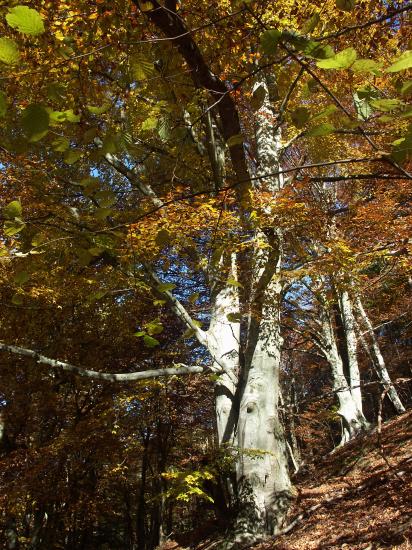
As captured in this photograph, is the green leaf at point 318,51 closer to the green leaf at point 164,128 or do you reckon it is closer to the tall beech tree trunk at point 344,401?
the green leaf at point 164,128

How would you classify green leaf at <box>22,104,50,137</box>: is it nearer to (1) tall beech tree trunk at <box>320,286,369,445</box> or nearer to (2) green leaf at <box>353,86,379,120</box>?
(2) green leaf at <box>353,86,379,120</box>

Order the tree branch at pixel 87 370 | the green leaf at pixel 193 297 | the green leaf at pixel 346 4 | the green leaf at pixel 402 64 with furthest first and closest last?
the tree branch at pixel 87 370 < the green leaf at pixel 193 297 < the green leaf at pixel 346 4 < the green leaf at pixel 402 64

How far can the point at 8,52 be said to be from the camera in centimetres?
91

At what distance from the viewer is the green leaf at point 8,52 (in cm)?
90

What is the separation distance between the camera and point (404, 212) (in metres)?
10.4

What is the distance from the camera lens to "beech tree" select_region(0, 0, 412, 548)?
4.32 ft

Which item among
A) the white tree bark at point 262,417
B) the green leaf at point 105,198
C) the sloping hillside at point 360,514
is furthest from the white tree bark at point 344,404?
the green leaf at point 105,198

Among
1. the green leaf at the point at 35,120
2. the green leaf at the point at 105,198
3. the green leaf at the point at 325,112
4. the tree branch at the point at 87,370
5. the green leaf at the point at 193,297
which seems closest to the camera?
the green leaf at the point at 35,120

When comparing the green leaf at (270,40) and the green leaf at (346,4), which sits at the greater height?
the green leaf at (346,4)

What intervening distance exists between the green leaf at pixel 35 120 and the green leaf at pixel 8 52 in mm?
102

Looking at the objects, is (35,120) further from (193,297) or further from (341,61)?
(193,297)

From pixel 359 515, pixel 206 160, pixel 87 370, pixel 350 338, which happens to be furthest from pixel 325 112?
pixel 350 338

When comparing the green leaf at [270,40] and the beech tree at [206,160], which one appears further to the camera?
the beech tree at [206,160]

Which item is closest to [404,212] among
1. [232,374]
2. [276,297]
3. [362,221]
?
[362,221]
